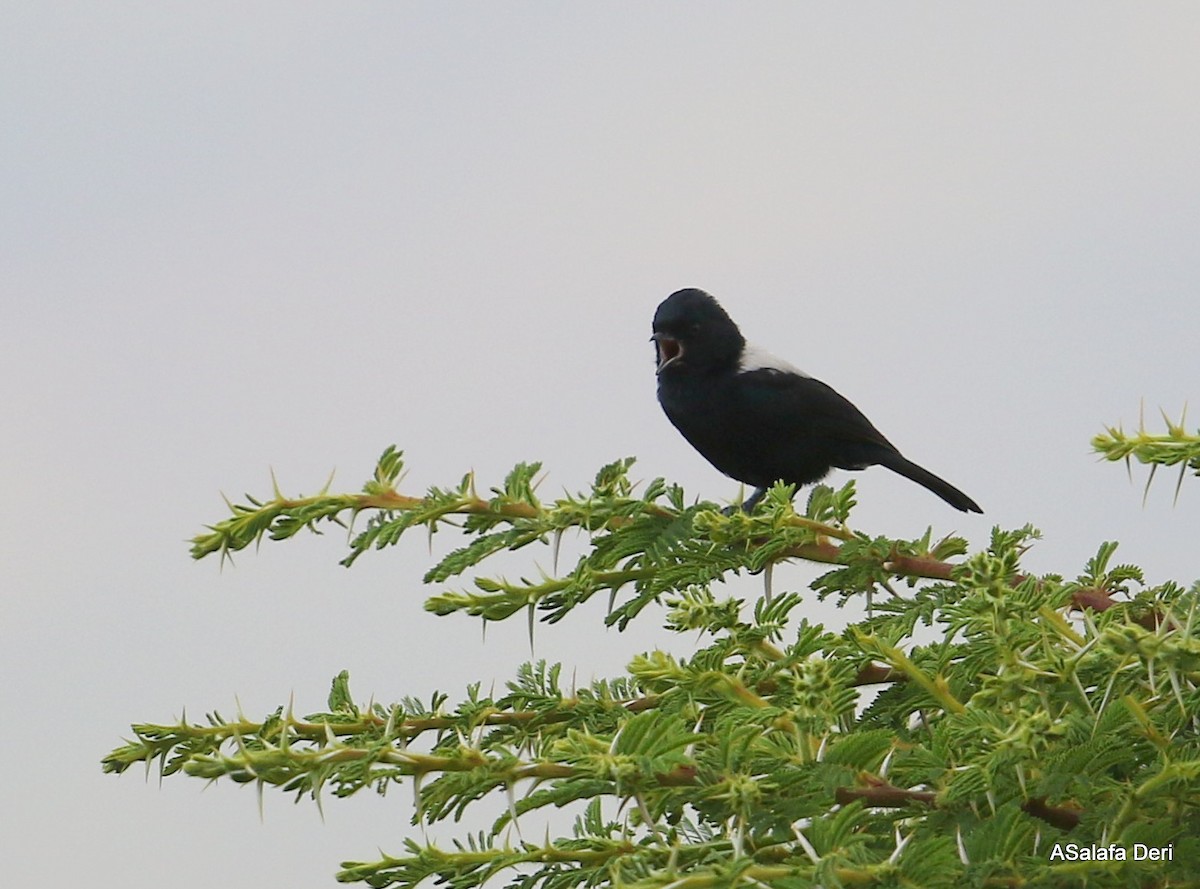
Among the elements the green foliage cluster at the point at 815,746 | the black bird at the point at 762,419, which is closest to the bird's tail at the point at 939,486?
the black bird at the point at 762,419

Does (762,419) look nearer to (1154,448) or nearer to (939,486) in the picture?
(939,486)

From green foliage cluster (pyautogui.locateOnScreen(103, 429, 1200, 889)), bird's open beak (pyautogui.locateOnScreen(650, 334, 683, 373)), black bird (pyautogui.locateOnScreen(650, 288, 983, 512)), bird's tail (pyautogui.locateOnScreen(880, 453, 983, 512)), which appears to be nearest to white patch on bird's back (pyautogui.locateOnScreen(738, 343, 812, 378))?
black bird (pyautogui.locateOnScreen(650, 288, 983, 512))

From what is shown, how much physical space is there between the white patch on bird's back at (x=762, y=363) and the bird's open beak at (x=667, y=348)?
12.4 inches

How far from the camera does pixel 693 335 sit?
7.93 m

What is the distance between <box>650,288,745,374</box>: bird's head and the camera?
7844 mm

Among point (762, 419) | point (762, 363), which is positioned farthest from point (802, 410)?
point (762, 363)

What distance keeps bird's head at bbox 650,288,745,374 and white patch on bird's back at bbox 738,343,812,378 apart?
0.05m

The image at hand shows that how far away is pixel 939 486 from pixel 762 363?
1.09 metres

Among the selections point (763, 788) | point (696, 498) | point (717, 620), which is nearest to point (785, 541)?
point (696, 498)

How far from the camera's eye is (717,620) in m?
3.28

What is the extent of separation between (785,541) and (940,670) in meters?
0.72

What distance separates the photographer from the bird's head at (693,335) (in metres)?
7.84

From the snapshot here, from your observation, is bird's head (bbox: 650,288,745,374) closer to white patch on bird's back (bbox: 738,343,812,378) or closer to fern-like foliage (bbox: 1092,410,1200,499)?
white patch on bird's back (bbox: 738,343,812,378)

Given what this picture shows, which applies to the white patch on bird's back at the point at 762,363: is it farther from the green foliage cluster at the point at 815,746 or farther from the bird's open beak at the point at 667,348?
the green foliage cluster at the point at 815,746
